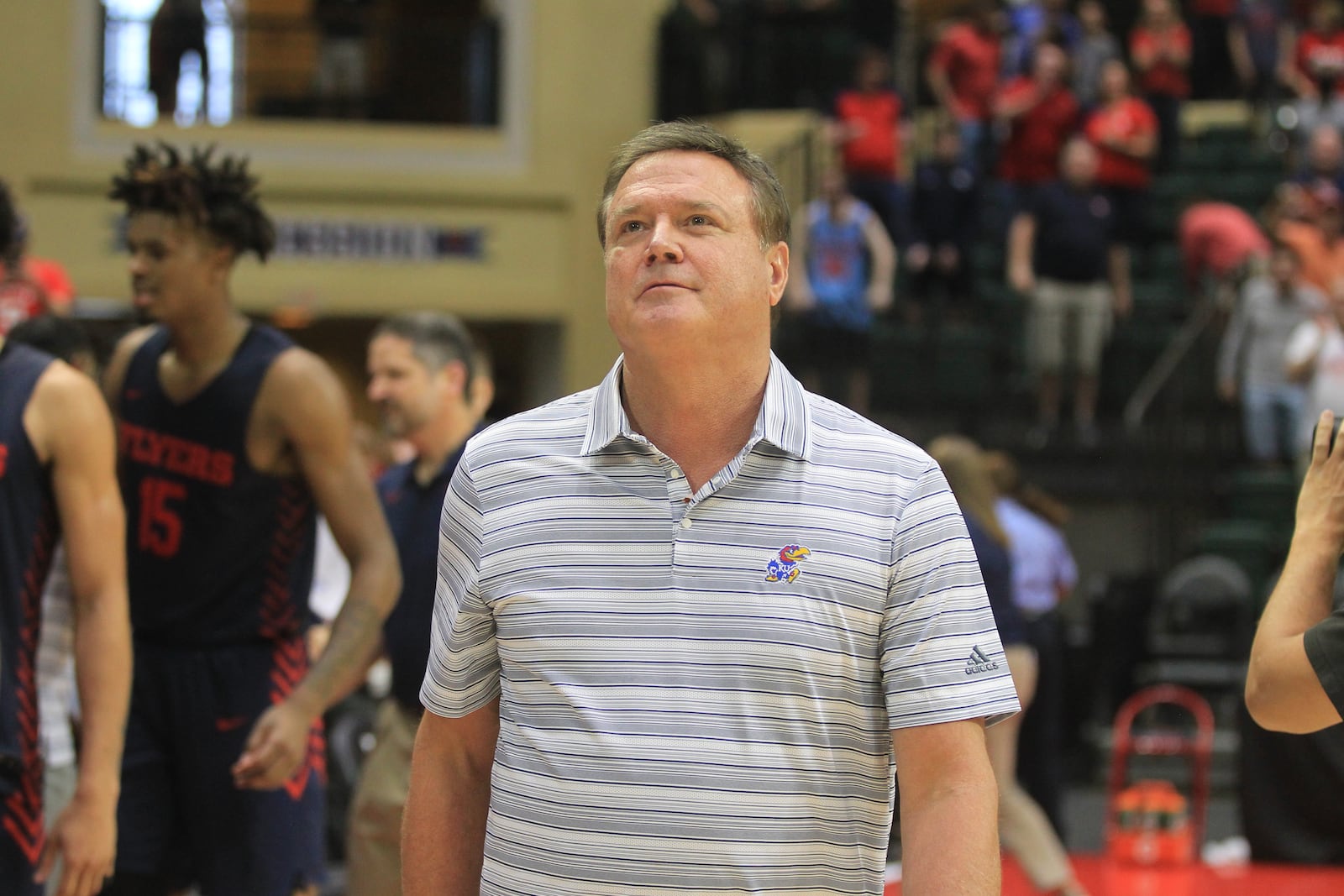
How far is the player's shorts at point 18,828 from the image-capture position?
3379 mm

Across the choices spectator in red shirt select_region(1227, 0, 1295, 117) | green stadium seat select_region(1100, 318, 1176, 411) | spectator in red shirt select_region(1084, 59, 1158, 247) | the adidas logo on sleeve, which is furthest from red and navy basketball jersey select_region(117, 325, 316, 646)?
spectator in red shirt select_region(1227, 0, 1295, 117)

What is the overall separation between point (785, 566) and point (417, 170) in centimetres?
1377

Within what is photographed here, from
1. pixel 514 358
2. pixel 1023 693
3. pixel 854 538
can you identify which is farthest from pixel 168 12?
pixel 854 538

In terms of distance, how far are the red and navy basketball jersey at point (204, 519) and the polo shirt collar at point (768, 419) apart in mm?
1767

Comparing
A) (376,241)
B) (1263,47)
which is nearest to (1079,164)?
(1263,47)

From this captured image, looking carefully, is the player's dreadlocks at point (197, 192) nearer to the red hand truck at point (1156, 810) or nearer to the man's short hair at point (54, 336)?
the man's short hair at point (54, 336)

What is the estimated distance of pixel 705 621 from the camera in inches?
96.5

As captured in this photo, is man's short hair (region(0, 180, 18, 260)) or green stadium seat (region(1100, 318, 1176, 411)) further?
green stadium seat (region(1100, 318, 1176, 411))

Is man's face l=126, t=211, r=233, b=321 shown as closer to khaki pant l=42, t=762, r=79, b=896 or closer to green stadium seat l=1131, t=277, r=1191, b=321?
khaki pant l=42, t=762, r=79, b=896

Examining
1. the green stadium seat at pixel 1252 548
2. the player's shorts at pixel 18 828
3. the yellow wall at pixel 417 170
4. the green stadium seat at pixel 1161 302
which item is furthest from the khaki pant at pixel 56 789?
the yellow wall at pixel 417 170

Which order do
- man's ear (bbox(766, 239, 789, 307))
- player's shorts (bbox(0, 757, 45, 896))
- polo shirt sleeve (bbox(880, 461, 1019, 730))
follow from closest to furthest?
polo shirt sleeve (bbox(880, 461, 1019, 730))
man's ear (bbox(766, 239, 789, 307))
player's shorts (bbox(0, 757, 45, 896))

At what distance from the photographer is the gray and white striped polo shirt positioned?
243 centimetres

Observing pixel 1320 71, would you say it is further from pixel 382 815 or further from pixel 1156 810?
pixel 382 815

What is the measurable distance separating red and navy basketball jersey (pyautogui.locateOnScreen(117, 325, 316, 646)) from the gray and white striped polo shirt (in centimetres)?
175
